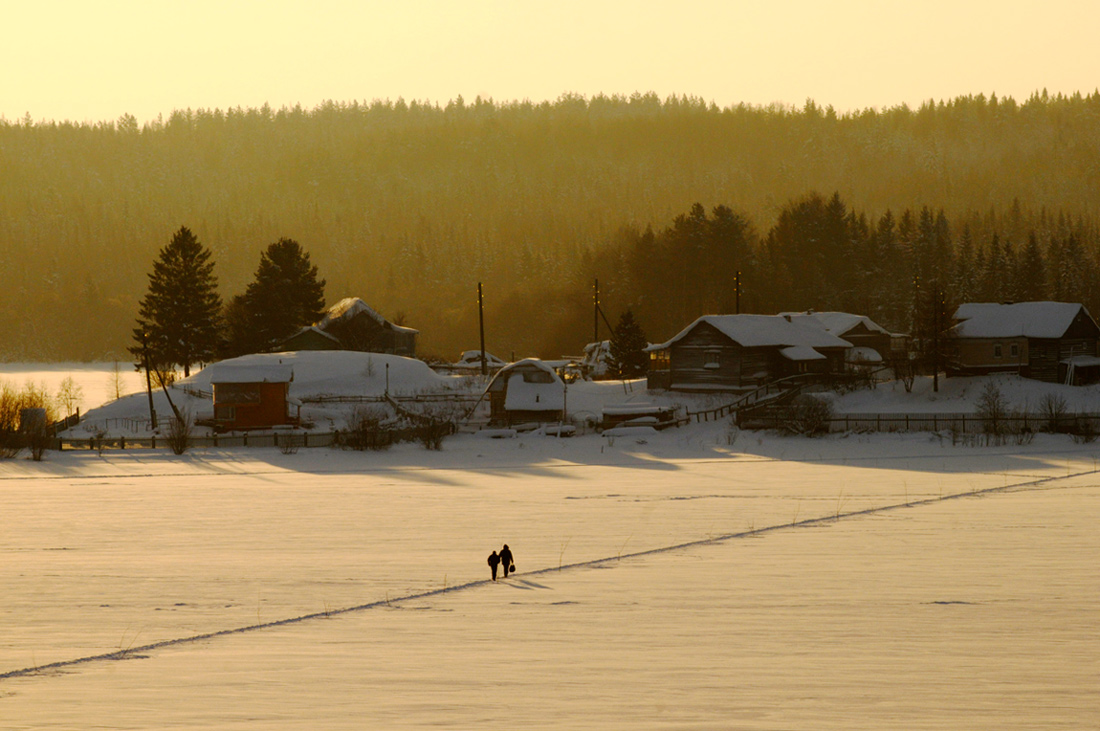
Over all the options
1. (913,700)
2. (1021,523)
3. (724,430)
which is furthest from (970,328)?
(913,700)

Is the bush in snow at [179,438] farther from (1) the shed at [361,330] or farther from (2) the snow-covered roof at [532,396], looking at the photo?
(1) the shed at [361,330]

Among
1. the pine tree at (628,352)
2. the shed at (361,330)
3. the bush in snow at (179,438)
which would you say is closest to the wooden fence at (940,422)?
the pine tree at (628,352)

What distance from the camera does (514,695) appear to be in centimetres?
1309

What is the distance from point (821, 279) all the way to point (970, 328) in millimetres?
59020

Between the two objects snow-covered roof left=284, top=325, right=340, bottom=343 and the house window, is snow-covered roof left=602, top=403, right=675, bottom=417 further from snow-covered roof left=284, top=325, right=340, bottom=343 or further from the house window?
snow-covered roof left=284, top=325, right=340, bottom=343

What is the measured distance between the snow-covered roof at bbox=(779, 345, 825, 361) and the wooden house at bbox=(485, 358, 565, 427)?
14878 mm

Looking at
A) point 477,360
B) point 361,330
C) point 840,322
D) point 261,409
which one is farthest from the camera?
point 477,360

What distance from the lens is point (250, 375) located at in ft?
194

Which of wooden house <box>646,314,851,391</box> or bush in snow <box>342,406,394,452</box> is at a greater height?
wooden house <box>646,314,851,391</box>

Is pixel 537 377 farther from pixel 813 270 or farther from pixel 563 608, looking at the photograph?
pixel 813 270

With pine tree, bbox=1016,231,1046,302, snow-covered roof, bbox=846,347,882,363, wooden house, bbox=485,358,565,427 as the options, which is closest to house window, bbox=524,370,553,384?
wooden house, bbox=485,358,565,427

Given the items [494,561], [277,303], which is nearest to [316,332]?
[277,303]

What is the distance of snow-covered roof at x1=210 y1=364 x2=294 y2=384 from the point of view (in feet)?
193

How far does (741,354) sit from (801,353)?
3728 mm
